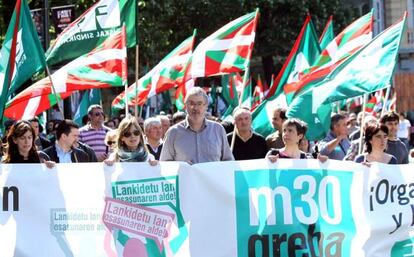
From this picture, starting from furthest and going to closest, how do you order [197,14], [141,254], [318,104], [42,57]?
[197,14]
[42,57]
[318,104]
[141,254]

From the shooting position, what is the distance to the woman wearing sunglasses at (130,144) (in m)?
8.88

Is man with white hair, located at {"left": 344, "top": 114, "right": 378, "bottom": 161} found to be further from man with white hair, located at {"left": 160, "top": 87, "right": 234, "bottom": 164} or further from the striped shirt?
the striped shirt

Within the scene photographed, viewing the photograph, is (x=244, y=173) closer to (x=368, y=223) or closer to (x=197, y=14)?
(x=368, y=223)

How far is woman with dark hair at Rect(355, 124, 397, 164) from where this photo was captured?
31.1ft

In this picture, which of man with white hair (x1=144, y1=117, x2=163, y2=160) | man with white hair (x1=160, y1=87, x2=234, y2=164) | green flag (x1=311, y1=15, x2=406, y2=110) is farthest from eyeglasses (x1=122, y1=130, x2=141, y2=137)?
man with white hair (x1=144, y1=117, x2=163, y2=160)

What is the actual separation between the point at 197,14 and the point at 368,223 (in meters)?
33.0

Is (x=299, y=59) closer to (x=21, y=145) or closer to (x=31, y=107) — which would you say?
(x=31, y=107)

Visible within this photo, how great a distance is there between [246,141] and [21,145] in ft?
7.75

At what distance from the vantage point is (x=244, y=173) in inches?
341

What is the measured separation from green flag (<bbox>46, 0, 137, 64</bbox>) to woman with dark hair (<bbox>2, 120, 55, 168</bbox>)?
14.4 feet

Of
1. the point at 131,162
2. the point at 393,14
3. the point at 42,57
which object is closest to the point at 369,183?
the point at 131,162

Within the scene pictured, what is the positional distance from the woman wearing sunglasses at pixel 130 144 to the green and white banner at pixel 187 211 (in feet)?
1.10

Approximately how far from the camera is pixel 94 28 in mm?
13531

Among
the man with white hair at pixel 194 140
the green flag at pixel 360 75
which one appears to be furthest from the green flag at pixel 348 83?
the man with white hair at pixel 194 140
